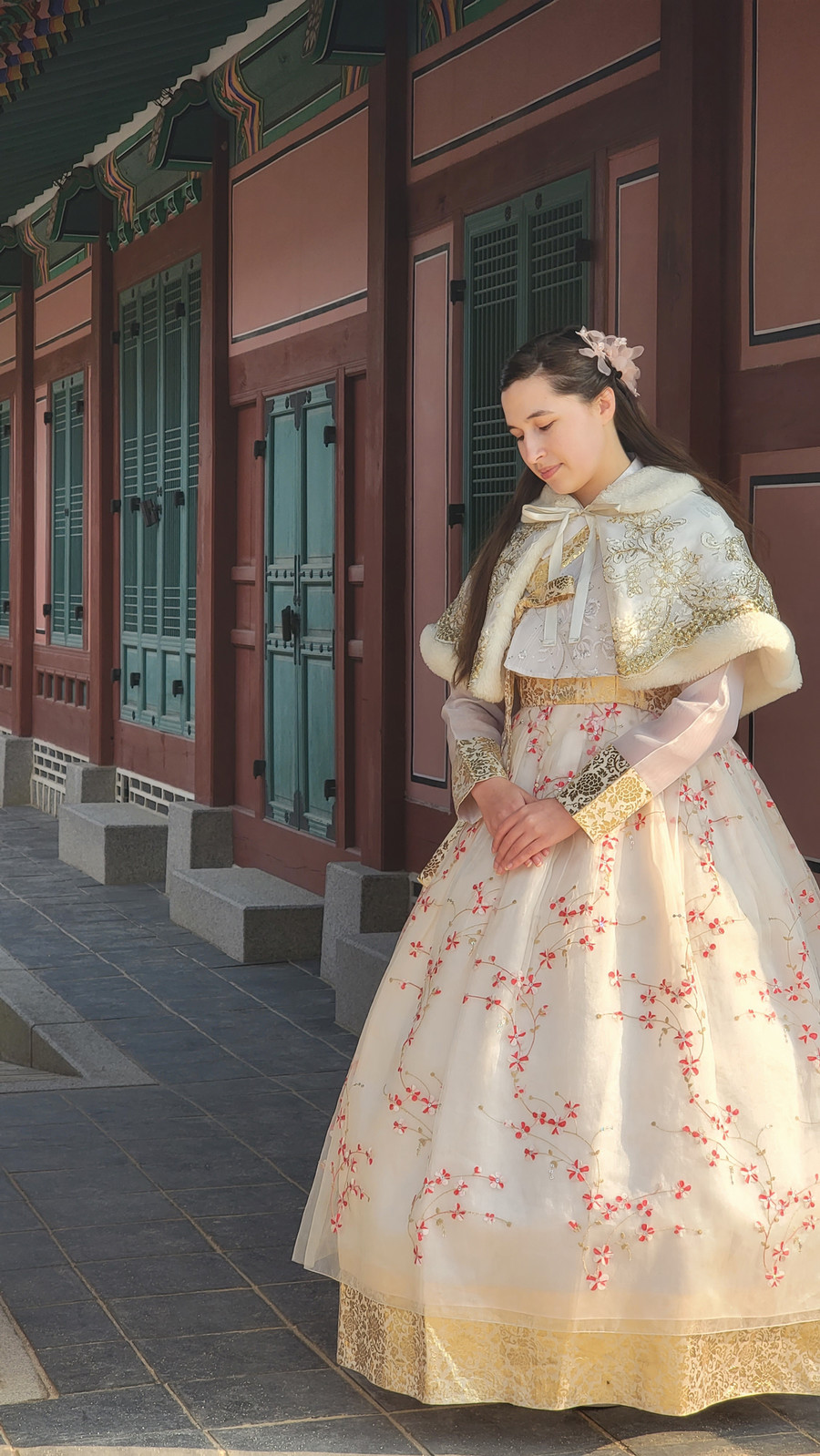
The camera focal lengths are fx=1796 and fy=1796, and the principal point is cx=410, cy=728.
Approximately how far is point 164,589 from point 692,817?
6.03m

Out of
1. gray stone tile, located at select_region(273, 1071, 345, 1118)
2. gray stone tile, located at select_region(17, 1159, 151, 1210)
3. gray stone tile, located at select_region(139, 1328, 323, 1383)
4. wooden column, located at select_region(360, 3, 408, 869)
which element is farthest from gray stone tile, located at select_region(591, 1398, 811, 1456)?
wooden column, located at select_region(360, 3, 408, 869)

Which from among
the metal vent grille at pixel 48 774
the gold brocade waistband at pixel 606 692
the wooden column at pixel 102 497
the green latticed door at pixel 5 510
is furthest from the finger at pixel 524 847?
the green latticed door at pixel 5 510

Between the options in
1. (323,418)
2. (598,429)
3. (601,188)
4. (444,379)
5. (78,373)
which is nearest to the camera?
(598,429)

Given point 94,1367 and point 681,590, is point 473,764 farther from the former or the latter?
point 94,1367

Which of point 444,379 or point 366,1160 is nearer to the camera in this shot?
point 366,1160

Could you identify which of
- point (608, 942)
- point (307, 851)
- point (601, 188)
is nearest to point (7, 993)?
point (307, 851)

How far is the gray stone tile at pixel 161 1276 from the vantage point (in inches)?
130

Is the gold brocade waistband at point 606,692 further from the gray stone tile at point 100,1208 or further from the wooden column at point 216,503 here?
the wooden column at point 216,503

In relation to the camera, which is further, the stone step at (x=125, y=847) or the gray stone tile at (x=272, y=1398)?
the stone step at (x=125, y=847)

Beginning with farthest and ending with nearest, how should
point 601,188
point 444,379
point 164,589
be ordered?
point 164,589
point 444,379
point 601,188

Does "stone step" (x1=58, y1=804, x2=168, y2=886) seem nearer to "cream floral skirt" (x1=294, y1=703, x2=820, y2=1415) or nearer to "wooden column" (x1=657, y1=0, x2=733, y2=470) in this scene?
"wooden column" (x1=657, y1=0, x2=733, y2=470)

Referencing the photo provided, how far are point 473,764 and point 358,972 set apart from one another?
8.65 feet

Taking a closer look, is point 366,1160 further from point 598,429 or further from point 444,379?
point 444,379

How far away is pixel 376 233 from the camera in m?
5.85
